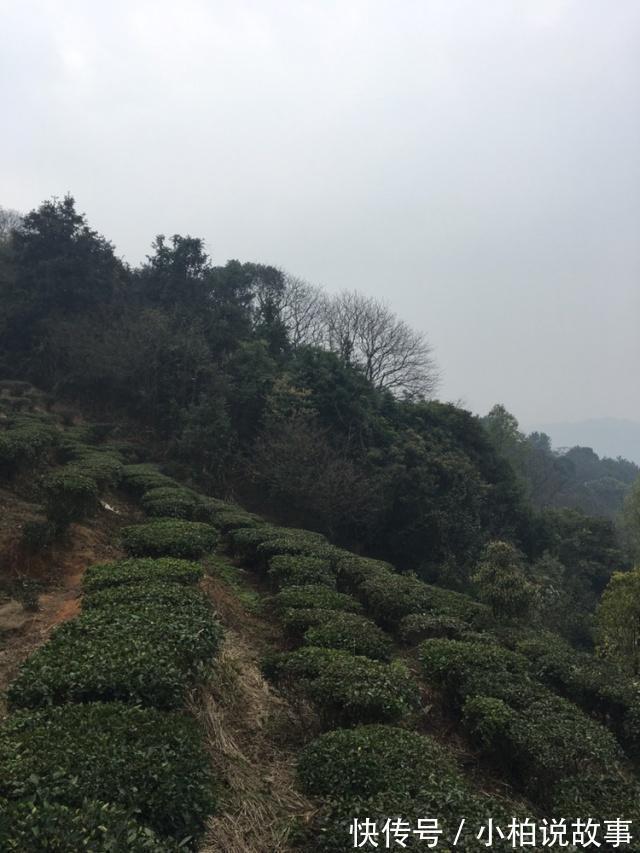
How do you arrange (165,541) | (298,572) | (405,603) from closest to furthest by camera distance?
(165,541), (405,603), (298,572)

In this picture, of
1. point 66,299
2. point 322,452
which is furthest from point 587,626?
point 66,299

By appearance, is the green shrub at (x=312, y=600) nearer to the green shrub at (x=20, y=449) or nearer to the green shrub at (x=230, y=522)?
the green shrub at (x=230, y=522)

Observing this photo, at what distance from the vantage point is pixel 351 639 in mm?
5887

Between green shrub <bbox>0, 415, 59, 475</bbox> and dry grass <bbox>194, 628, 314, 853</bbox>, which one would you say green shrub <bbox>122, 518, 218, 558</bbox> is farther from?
green shrub <bbox>0, 415, 59, 475</bbox>

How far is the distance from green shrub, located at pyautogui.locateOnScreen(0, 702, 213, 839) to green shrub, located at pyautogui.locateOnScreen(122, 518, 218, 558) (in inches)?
170

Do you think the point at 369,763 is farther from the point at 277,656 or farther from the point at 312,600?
the point at 312,600

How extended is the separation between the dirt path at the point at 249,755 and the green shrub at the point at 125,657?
1.40ft

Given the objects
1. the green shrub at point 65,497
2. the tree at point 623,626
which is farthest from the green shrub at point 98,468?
the tree at point 623,626

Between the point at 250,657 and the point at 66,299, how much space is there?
2282cm

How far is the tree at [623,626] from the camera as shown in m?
8.70

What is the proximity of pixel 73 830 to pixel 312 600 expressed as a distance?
4.84 m

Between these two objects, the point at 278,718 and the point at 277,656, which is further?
the point at 277,656

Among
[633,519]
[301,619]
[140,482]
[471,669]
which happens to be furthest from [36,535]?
[633,519]

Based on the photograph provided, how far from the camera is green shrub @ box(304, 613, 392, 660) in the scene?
19.0ft
